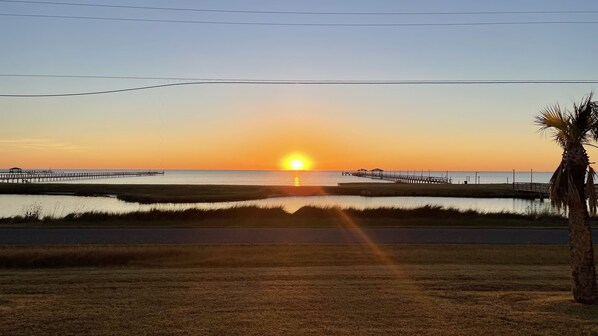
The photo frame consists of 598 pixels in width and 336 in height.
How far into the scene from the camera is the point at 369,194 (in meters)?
66.2

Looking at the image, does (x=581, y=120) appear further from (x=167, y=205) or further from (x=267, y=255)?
(x=167, y=205)

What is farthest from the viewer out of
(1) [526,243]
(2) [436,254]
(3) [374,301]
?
(1) [526,243]

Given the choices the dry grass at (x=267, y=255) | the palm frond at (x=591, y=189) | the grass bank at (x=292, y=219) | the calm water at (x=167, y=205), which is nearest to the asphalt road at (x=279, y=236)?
the dry grass at (x=267, y=255)

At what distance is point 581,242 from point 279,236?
40.3ft

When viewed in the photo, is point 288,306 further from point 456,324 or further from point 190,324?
point 456,324

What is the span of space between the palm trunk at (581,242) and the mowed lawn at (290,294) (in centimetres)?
31

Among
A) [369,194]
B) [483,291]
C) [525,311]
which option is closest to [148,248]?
[483,291]

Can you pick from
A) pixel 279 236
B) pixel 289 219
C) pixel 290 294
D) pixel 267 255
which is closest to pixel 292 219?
pixel 289 219

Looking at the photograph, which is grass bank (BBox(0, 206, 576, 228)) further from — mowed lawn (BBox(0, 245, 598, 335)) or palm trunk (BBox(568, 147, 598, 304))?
palm trunk (BBox(568, 147, 598, 304))

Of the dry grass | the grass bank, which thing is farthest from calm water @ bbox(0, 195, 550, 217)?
the dry grass

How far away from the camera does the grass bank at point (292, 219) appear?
24.7 meters

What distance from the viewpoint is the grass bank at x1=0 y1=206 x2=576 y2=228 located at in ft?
80.9

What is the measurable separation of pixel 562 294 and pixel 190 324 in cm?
629

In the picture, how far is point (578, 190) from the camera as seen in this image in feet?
Result: 27.3
